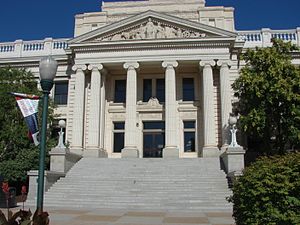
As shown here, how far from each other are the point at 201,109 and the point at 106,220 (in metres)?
21.7

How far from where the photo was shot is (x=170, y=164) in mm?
25359

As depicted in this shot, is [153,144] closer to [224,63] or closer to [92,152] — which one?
[92,152]

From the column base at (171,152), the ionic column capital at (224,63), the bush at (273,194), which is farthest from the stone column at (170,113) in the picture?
the bush at (273,194)

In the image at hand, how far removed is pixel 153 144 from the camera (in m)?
33.8

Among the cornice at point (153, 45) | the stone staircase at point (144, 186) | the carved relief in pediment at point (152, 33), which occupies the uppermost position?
the carved relief in pediment at point (152, 33)

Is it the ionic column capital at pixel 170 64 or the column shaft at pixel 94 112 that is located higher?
the ionic column capital at pixel 170 64

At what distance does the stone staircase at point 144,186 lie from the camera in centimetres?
1761

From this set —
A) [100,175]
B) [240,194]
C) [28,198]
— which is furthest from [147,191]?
[240,194]

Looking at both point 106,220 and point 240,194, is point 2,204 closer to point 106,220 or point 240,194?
point 106,220

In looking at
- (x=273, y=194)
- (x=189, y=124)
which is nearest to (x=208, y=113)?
(x=189, y=124)

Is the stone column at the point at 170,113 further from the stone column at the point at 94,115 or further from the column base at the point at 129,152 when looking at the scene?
the stone column at the point at 94,115

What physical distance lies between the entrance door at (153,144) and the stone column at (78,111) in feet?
20.6

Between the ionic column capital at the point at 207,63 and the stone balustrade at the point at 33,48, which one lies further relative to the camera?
the stone balustrade at the point at 33,48

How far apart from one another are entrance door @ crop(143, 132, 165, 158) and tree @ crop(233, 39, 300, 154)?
9658 millimetres
